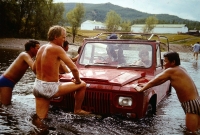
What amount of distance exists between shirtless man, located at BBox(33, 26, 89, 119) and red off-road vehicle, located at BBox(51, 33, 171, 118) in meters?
0.37

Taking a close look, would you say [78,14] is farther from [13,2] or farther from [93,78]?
[93,78]

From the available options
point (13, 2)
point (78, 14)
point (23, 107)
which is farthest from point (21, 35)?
point (23, 107)

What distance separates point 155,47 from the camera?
6199mm

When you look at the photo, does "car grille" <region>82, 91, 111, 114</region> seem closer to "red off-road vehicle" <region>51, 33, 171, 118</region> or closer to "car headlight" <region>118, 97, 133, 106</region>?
"red off-road vehicle" <region>51, 33, 171, 118</region>

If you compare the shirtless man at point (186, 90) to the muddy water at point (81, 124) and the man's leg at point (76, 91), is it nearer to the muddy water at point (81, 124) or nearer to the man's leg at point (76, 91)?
the muddy water at point (81, 124)

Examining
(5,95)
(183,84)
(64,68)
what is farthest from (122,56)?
(5,95)

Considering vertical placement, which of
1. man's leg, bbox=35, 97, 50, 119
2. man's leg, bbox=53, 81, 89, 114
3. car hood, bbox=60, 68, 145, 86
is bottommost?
man's leg, bbox=35, 97, 50, 119

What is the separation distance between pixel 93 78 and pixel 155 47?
2.02 m

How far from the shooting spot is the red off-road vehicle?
4746 mm

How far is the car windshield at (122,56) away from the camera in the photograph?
6.12 meters

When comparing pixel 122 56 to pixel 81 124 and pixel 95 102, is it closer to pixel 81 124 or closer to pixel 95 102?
pixel 95 102

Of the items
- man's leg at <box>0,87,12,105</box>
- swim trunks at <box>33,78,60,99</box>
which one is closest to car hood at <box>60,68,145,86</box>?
swim trunks at <box>33,78,60,99</box>

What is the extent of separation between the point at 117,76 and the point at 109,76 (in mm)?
176

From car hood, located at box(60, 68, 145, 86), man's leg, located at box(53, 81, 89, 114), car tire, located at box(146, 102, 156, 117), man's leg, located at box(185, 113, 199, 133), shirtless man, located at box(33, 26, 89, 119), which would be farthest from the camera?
car tire, located at box(146, 102, 156, 117)
